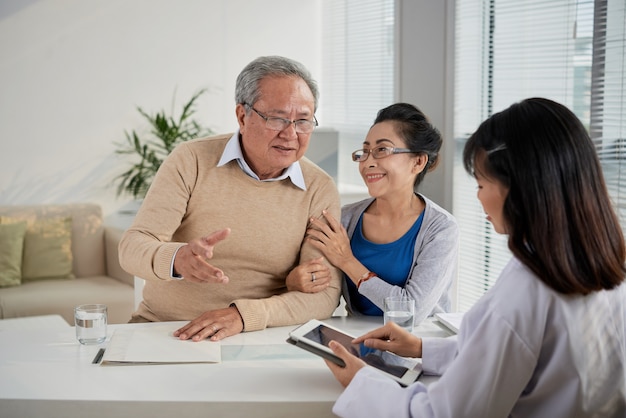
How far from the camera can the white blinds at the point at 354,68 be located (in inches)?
208

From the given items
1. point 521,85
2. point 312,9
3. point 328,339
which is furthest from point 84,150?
point 328,339

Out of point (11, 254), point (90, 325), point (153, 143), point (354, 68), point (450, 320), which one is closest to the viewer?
point (90, 325)

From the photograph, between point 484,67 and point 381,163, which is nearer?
point 381,163

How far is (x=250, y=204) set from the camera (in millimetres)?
2395

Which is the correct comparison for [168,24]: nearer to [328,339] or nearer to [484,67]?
[484,67]

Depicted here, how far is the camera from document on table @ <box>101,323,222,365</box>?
1.78 m

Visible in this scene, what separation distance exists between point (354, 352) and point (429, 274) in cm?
60

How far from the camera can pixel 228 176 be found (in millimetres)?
2406

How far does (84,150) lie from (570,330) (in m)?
4.39

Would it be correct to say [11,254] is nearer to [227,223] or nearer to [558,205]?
[227,223]

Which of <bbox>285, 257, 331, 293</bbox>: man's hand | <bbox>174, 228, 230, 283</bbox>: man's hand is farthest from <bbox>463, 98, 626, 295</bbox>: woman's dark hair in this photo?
<bbox>285, 257, 331, 293</bbox>: man's hand

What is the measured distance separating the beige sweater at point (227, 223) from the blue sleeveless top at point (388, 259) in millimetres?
132

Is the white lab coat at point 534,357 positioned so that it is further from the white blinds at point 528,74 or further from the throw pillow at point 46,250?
the throw pillow at point 46,250

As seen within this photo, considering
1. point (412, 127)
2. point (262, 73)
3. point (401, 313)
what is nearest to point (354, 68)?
point (412, 127)
